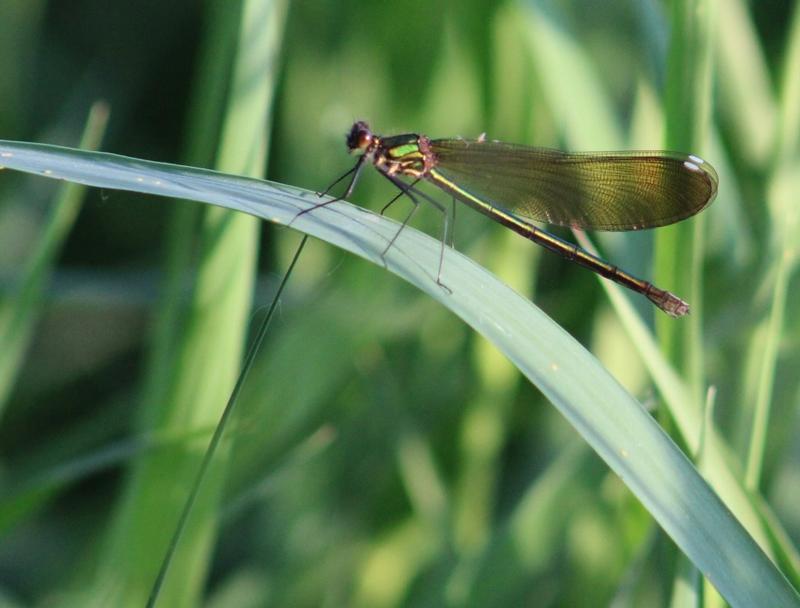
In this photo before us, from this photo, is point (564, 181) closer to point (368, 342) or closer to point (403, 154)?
point (403, 154)

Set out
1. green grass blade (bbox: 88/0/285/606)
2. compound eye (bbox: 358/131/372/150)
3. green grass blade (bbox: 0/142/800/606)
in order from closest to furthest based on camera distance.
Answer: green grass blade (bbox: 0/142/800/606) < green grass blade (bbox: 88/0/285/606) < compound eye (bbox: 358/131/372/150)

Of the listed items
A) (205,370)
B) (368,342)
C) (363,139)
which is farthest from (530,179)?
(205,370)

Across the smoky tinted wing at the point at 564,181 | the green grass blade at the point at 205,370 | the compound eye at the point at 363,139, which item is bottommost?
the green grass blade at the point at 205,370

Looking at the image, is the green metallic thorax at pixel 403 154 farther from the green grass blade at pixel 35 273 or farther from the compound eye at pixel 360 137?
the green grass blade at pixel 35 273

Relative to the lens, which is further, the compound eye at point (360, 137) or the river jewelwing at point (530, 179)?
the compound eye at point (360, 137)

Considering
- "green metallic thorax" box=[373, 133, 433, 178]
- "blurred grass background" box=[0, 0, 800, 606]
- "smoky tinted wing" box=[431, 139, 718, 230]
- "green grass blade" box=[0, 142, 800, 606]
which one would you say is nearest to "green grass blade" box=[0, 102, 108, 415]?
"blurred grass background" box=[0, 0, 800, 606]

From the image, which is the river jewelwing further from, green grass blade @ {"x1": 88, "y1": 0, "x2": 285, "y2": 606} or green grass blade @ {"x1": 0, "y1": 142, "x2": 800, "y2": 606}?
green grass blade @ {"x1": 0, "y1": 142, "x2": 800, "y2": 606}

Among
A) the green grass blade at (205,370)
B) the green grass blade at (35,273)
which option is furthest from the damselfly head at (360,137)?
the green grass blade at (35,273)

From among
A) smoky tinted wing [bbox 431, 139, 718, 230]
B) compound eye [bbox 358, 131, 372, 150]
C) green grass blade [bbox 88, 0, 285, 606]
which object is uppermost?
compound eye [bbox 358, 131, 372, 150]
